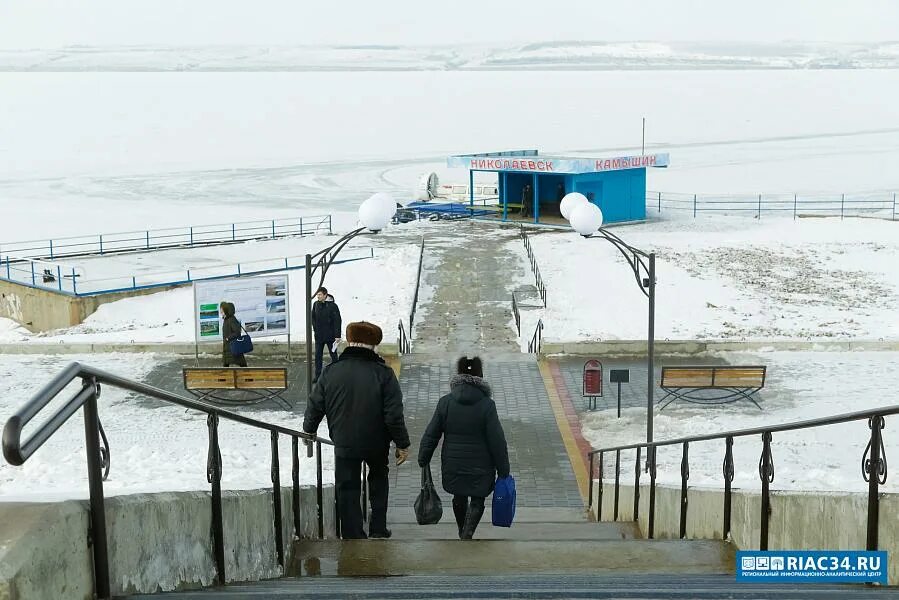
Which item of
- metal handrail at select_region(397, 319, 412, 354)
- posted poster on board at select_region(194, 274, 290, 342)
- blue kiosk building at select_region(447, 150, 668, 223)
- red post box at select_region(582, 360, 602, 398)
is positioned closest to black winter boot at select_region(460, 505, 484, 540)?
red post box at select_region(582, 360, 602, 398)

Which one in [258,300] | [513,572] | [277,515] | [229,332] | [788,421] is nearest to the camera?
[513,572]

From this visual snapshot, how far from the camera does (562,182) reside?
39.5 metres

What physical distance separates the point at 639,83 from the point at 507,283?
153 meters

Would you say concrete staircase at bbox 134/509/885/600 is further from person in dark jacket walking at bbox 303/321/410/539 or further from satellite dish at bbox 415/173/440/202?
satellite dish at bbox 415/173/440/202

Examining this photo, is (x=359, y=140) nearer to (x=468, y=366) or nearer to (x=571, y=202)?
(x=571, y=202)

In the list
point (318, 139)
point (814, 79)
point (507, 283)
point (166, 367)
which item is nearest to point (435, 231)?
point (507, 283)

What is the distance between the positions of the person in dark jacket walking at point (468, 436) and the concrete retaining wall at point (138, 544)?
1.33m

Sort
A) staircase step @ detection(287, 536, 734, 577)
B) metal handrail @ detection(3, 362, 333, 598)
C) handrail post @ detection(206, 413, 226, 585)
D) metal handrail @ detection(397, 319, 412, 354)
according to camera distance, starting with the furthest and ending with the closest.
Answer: metal handrail @ detection(397, 319, 412, 354) < staircase step @ detection(287, 536, 734, 577) < handrail post @ detection(206, 413, 226, 585) < metal handrail @ detection(3, 362, 333, 598)

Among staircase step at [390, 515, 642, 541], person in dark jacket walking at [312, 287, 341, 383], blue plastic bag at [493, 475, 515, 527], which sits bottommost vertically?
staircase step at [390, 515, 642, 541]

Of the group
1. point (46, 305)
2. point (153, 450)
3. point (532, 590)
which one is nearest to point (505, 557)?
point (532, 590)

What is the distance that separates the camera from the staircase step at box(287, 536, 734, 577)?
5.82 m

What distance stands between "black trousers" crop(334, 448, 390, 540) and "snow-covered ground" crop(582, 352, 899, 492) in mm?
3542

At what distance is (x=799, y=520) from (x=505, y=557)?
1575mm

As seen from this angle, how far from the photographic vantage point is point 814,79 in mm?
177750
